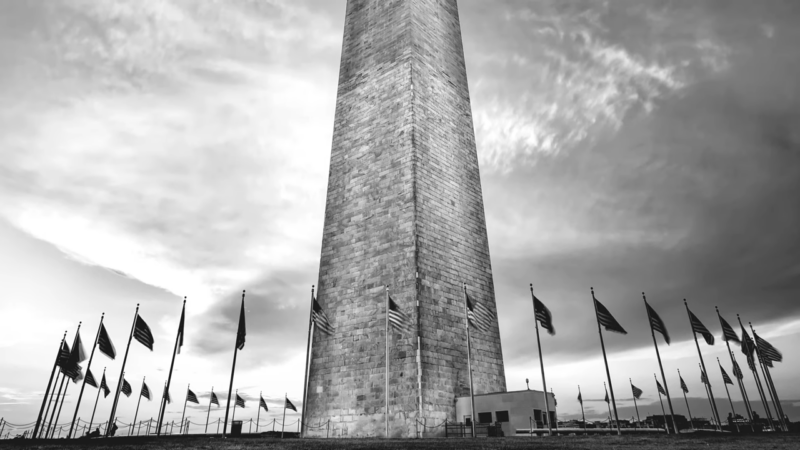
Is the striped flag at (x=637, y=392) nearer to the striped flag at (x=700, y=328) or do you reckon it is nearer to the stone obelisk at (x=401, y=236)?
the striped flag at (x=700, y=328)

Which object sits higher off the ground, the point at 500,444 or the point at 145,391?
the point at 145,391

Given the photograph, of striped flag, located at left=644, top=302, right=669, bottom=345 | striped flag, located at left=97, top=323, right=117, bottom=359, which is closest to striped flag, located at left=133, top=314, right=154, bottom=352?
striped flag, located at left=97, top=323, right=117, bottom=359

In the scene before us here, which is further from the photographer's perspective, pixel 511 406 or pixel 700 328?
pixel 700 328

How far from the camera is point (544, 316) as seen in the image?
1998 cm

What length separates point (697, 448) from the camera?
1149cm

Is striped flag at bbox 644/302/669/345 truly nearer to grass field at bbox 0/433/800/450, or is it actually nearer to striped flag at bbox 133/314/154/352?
grass field at bbox 0/433/800/450

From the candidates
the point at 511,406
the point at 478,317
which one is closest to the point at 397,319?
the point at 478,317

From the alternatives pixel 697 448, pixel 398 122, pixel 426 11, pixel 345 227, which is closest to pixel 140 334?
pixel 345 227

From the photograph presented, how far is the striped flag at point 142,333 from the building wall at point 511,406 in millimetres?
13916

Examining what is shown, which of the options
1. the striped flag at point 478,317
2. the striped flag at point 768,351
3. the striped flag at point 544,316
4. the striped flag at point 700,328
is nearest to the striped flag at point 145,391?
the striped flag at point 478,317

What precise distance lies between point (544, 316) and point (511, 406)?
422 centimetres

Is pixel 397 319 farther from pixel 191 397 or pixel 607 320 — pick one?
pixel 191 397

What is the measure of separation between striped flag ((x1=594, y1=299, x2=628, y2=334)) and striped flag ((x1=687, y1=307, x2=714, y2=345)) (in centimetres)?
567

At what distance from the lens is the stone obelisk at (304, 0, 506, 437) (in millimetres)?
21688
